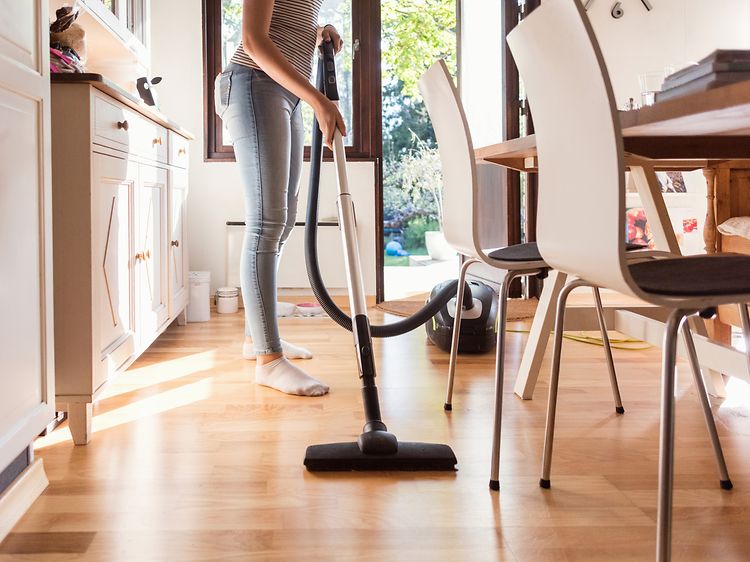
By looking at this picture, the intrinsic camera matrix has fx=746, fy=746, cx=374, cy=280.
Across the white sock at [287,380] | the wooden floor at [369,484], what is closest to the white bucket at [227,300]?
the wooden floor at [369,484]

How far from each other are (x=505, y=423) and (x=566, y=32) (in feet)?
3.75

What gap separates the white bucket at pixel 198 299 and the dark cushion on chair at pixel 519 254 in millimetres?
2090

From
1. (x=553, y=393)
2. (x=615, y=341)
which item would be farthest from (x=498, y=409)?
(x=615, y=341)

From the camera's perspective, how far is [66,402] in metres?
1.79

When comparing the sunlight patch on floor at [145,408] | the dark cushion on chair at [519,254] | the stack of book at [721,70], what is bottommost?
the sunlight patch on floor at [145,408]

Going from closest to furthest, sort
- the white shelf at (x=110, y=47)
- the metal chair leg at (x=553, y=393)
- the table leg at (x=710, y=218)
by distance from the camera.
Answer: the metal chair leg at (x=553, y=393)
the table leg at (x=710, y=218)
the white shelf at (x=110, y=47)

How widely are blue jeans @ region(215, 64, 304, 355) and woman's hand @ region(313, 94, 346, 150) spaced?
32 centimetres

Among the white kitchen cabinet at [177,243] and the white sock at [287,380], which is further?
the white kitchen cabinet at [177,243]

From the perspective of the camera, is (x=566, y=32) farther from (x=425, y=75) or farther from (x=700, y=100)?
(x=425, y=75)

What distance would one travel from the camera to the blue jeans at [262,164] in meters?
2.16

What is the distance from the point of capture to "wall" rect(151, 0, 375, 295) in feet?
13.4

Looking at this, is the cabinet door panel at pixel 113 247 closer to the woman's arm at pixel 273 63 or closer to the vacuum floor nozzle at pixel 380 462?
the woman's arm at pixel 273 63

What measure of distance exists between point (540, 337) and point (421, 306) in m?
1.97

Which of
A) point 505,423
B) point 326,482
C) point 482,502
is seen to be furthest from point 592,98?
point 505,423
